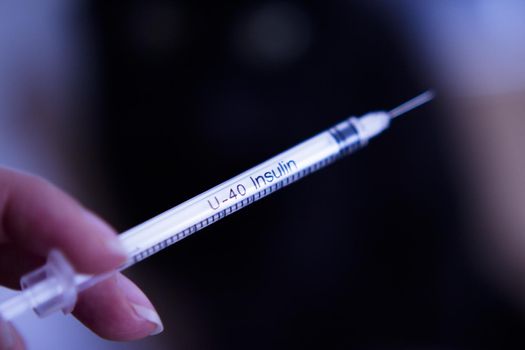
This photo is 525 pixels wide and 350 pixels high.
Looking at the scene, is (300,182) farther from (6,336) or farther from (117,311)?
(6,336)

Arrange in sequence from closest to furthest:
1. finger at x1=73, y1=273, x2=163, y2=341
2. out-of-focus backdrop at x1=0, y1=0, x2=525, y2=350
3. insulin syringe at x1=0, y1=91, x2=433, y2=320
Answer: insulin syringe at x1=0, y1=91, x2=433, y2=320 < finger at x1=73, y1=273, x2=163, y2=341 < out-of-focus backdrop at x1=0, y1=0, x2=525, y2=350

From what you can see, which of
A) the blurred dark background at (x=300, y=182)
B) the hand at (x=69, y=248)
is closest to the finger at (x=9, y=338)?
the hand at (x=69, y=248)

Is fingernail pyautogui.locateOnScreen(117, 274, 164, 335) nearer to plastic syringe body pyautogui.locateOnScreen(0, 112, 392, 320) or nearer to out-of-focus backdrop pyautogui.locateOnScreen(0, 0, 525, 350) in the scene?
plastic syringe body pyautogui.locateOnScreen(0, 112, 392, 320)

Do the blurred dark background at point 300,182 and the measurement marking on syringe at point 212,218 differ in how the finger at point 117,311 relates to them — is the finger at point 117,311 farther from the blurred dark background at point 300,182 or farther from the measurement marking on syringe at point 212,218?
the blurred dark background at point 300,182

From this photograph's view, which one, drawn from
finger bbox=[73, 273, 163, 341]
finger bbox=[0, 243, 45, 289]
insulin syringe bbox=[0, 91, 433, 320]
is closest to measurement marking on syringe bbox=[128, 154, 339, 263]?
insulin syringe bbox=[0, 91, 433, 320]

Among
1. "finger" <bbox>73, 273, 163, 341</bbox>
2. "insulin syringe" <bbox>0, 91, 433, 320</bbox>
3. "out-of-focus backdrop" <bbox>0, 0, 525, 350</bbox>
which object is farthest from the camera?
"out-of-focus backdrop" <bbox>0, 0, 525, 350</bbox>

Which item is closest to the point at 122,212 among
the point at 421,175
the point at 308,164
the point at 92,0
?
the point at 92,0

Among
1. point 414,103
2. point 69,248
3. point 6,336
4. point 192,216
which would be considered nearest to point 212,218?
point 192,216
